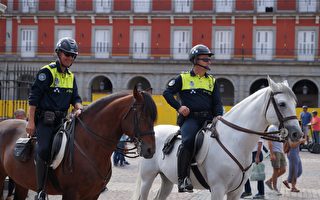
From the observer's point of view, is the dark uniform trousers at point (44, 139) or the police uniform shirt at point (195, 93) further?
the police uniform shirt at point (195, 93)

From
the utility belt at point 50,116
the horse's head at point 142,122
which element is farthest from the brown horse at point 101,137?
the utility belt at point 50,116

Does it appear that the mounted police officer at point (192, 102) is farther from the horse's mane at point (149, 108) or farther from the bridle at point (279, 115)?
the horse's mane at point (149, 108)

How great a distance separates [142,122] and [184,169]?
4.84ft

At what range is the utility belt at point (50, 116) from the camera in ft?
17.6

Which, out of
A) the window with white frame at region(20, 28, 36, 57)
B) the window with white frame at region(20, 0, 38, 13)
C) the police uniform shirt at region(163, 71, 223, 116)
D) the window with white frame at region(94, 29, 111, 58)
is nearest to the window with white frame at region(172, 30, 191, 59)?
the window with white frame at region(94, 29, 111, 58)

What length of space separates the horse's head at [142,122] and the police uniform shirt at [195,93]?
135 cm

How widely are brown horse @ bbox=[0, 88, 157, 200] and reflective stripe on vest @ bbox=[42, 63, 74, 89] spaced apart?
40 centimetres

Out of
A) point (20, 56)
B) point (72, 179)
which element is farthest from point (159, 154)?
point (20, 56)

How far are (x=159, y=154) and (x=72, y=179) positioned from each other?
75.6 inches

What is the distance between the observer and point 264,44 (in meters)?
36.8

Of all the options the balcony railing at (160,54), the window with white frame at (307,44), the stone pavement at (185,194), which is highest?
the window with white frame at (307,44)

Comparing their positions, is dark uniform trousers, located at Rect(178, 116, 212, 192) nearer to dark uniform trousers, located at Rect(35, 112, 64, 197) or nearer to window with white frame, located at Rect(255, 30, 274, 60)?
dark uniform trousers, located at Rect(35, 112, 64, 197)

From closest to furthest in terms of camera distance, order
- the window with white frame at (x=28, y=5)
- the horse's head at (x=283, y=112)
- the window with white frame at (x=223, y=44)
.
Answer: the horse's head at (x=283, y=112), the window with white frame at (x=223, y=44), the window with white frame at (x=28, y=5)

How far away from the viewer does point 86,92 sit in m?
37.2
